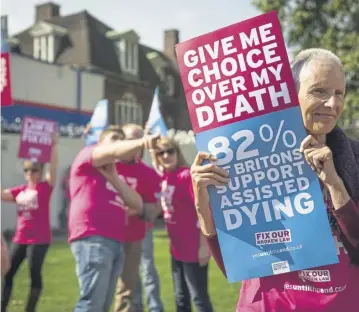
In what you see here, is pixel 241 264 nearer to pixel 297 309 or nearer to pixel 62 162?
pixel 297 309

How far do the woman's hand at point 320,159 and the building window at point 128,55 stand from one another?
27.6 meters

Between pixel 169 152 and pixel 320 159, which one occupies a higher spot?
pixel 169 152

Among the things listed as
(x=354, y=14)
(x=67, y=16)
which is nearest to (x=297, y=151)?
(x=354, y=14)

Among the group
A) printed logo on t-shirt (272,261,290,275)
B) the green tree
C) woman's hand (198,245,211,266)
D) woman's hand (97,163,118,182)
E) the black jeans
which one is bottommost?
printed logo on t-shirt (272,261,290,275)

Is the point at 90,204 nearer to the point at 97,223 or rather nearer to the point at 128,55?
the point at 97,223

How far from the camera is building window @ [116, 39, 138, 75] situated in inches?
1151

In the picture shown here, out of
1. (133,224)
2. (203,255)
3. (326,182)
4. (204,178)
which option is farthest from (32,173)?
(326,182)

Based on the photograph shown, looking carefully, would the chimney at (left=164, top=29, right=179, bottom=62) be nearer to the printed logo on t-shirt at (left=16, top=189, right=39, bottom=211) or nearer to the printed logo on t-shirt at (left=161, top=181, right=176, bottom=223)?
the printed logo on t-shirt at (left=16, top=189, right=39, bottom=211)

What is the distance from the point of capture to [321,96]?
196 cm

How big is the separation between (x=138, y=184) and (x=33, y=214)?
142cm

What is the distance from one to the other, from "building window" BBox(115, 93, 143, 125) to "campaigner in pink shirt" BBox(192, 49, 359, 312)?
25730 mm

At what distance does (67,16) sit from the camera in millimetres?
28438

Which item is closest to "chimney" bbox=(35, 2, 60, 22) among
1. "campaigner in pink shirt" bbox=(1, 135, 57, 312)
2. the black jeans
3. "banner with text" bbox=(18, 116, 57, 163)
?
"banner with text" bbox=(18, 116, 57, 163)

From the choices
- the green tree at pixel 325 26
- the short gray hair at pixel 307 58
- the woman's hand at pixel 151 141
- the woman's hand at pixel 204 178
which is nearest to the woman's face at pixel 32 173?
the woman's hand at pixel 151 141
